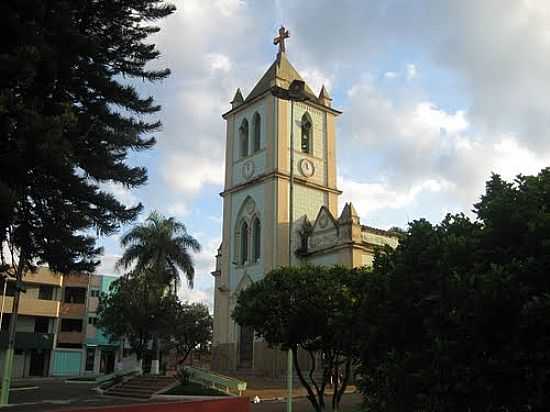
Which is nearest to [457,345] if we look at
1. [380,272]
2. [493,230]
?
[493,230]

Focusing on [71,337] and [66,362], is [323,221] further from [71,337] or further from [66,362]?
[66,362]

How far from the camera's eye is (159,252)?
3541 centimetres

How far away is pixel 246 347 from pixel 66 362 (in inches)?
1001

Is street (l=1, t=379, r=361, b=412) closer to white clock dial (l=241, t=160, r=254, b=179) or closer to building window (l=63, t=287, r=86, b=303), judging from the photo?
white clock dial (l=241, t=160, r=254, b=179)

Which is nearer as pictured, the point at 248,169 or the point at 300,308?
the point at 300,308

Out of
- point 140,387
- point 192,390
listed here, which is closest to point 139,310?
point 140,387

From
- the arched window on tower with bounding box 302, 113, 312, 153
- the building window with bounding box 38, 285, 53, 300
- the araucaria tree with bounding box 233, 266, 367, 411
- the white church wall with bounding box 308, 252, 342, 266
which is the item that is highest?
the arched window on tower with bounding box 302, 113, 312, 153

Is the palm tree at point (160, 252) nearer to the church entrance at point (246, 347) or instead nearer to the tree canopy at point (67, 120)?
the church entrance at point (246, 347)

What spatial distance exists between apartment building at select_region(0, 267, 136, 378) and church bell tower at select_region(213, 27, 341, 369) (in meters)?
17.9

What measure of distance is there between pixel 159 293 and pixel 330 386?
11298mm

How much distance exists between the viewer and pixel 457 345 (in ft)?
21.5

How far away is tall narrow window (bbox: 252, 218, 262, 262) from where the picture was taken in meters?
32.1

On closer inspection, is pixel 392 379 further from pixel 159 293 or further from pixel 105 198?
pixel 159 293

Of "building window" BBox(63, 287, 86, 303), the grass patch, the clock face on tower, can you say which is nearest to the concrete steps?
the grass patch
